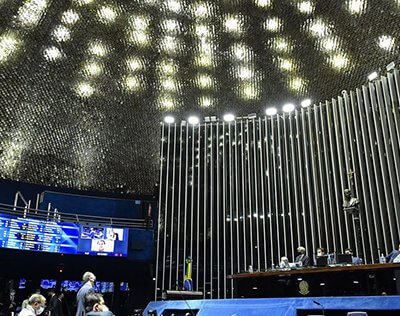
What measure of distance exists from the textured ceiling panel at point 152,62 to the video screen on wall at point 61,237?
9.51 ft

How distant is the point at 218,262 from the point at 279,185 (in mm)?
3669

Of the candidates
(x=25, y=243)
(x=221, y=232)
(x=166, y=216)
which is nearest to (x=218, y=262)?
(x=221, y=232)

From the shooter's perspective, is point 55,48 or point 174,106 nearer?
point 55,48

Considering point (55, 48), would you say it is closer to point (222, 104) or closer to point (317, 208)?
point (222, 104)

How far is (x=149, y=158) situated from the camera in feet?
59.7

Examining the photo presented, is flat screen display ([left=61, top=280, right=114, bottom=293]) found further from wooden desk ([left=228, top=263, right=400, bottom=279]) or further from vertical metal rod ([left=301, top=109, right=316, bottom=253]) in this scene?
wooden desk ([left=228, top=263, right=400, bottom=279])

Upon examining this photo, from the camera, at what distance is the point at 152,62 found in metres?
13.1

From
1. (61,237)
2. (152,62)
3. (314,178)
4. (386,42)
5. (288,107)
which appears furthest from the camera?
(61,237)

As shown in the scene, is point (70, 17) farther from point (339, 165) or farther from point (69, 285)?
point (69, 285)

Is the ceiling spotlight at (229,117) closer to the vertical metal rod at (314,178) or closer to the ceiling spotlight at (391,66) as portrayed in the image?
the vertical metal rod at (314,178)

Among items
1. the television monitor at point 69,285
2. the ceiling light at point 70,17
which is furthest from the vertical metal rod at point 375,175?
the television monitor at point 69,285

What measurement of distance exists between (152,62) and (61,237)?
7670mm

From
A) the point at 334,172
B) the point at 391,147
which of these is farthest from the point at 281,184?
the point at 391,147

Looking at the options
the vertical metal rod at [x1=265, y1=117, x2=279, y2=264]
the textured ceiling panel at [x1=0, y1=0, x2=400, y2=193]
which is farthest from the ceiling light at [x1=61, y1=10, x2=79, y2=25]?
the vertical metal rod at [x1=265, y1=117, x2=279, y2=264]
